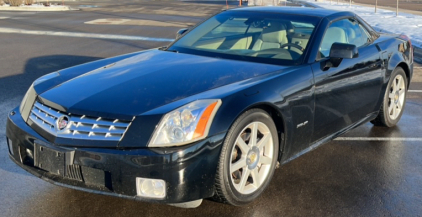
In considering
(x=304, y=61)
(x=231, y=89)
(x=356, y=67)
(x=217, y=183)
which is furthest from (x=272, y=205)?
(x=356, y=67)

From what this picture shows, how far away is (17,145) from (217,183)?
5.02 ft

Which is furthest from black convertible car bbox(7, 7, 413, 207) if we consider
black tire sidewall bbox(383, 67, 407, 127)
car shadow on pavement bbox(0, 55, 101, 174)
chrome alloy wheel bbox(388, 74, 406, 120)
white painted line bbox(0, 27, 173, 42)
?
white painted line bbox(0, 27, 173, 42)

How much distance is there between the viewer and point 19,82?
848cm

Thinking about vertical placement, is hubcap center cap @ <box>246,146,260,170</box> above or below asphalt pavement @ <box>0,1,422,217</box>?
above

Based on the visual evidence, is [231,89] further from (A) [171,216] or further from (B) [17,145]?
(B) [17,145]

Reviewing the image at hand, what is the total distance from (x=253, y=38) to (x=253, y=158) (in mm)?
1578

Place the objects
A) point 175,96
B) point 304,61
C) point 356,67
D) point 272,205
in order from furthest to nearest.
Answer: point 356,67
point 304,61
point 272,205
point 175,96

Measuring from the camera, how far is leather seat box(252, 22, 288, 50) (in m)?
4.99

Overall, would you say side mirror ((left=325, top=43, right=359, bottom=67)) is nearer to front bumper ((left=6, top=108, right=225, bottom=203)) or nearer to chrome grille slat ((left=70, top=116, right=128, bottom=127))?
front bumper ((left=6, top=108, right=225, bottom=203))

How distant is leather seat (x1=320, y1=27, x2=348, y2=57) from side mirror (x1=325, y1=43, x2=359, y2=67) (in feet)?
0.53

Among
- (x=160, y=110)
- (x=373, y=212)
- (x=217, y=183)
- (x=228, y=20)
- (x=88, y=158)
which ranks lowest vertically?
(x=373, y=212)

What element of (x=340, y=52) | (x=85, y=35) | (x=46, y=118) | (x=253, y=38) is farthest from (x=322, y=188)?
(x=85, y=35)

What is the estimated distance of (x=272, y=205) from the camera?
13.1ft

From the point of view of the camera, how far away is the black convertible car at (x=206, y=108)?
135 inches
